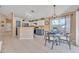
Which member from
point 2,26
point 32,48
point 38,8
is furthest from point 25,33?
point 2,26

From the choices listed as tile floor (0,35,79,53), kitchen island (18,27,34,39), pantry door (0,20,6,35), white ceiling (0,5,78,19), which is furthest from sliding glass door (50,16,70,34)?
pantry door (0,20,6,35)

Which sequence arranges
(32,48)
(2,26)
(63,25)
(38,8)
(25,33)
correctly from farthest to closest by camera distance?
1. (2,26)
2. (25,33)
3. (63,25)
4. (38,8)
5. (32,48)

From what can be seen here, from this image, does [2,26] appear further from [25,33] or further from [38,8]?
[38,8]

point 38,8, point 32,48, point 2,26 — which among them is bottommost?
point 32,48

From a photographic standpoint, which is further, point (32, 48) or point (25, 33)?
point (25, 33)

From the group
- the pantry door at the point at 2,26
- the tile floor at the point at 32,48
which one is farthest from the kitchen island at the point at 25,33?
the pantry door at the point at 2,26

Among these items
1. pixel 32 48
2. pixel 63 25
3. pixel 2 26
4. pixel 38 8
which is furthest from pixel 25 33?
pixel 2 26

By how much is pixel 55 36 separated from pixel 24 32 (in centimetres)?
508

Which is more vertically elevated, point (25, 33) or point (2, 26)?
point (2, 26)

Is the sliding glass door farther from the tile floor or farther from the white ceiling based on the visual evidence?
the tile floor

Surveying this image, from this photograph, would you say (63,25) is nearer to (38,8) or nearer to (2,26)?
(38,8)

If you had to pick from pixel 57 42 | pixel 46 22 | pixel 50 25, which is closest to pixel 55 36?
pixel 57 42

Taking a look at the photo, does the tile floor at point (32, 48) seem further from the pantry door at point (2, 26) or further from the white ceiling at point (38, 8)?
the pantry door at point (2, 26)

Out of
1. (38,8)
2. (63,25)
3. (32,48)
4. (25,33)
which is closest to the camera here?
(32,48)
